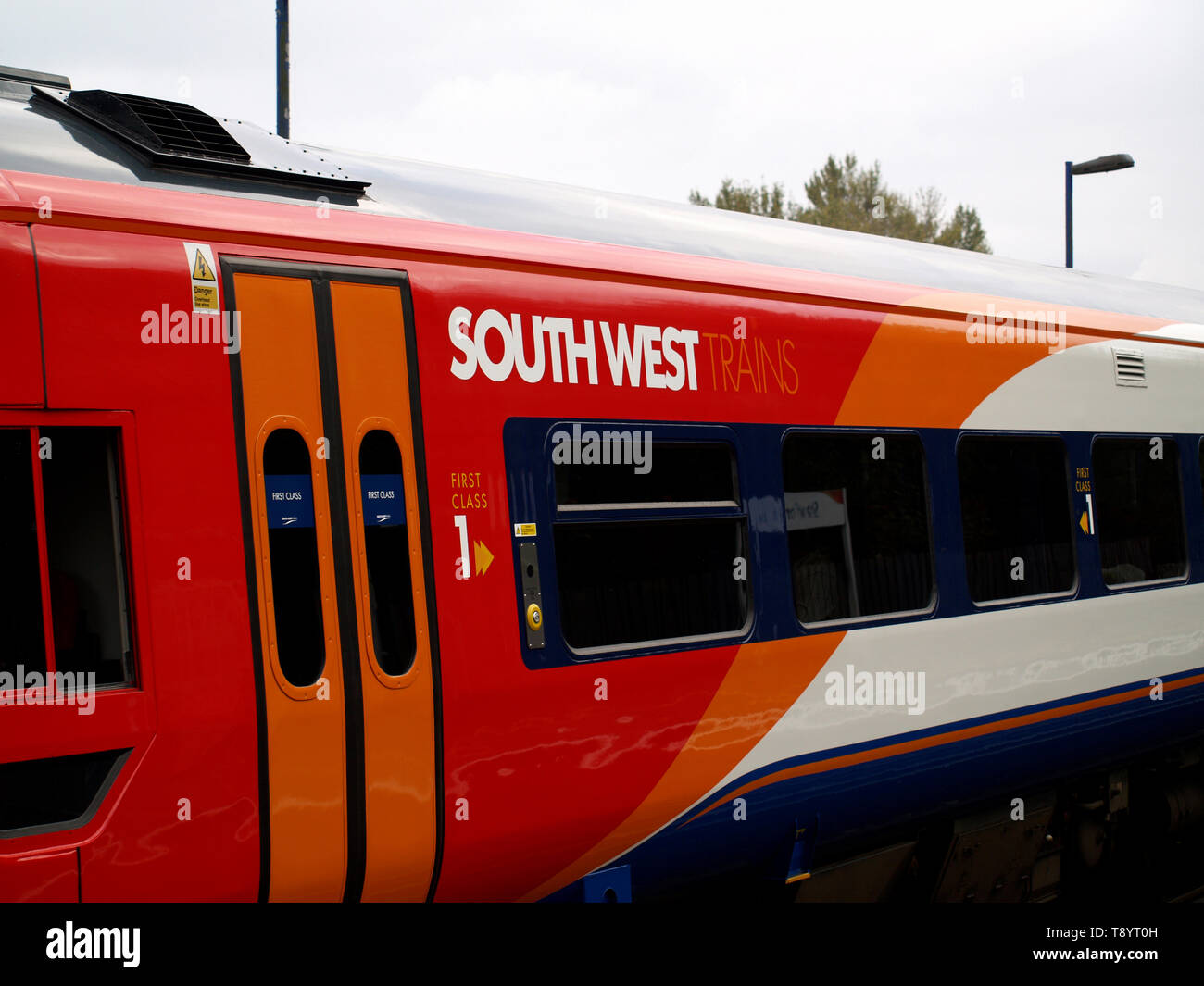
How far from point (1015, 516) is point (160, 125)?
14.7 ft

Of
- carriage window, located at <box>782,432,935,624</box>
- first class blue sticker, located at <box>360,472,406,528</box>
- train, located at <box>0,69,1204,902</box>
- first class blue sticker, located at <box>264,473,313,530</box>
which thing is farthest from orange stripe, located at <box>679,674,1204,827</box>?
first class blue sticker, located at <box>264,473,313,530</box>

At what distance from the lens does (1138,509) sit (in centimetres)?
705

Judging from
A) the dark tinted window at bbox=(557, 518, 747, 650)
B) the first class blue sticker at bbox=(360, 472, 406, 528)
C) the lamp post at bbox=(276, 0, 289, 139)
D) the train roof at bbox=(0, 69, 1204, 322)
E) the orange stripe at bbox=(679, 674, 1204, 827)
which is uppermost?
the lamp post at bbox=(276, 0, 289, 139)

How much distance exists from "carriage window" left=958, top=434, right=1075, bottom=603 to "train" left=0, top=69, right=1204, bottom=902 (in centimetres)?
3

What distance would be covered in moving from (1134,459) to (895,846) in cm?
286

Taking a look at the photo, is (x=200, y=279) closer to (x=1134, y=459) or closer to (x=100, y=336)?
(x=100, y=336)

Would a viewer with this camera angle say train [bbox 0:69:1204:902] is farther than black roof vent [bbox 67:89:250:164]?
No

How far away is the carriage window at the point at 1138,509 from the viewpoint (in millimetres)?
6781

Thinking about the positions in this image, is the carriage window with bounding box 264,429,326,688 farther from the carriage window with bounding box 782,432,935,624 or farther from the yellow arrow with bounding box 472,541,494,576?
the carriage window with bounding box 782,432,935,624

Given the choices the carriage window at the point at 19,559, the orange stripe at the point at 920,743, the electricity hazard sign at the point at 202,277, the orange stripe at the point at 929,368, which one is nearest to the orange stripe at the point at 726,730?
the orange stripe at the point at 920,743

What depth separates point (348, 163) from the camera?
4664 millimetres

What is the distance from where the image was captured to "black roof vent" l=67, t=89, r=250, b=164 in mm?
3912

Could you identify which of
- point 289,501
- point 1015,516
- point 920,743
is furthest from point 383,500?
point 1015,516
